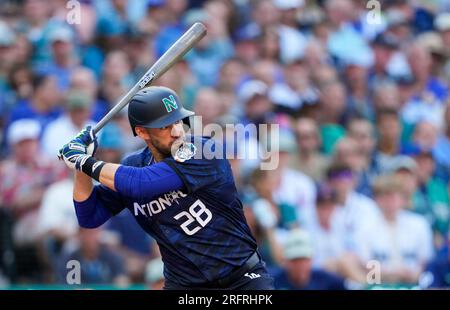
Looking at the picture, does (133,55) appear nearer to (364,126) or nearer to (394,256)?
(364,126)

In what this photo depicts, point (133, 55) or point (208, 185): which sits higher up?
point (133, 55)

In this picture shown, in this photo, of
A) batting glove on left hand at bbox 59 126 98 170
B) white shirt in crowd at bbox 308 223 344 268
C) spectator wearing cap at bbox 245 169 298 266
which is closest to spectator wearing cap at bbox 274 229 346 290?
spectator wearing cap at bbox 245 169 298 266

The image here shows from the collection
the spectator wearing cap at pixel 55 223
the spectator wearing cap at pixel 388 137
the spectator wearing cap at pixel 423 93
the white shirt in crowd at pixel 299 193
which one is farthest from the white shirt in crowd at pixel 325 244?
the spectator wearing cap at pixel 55 223

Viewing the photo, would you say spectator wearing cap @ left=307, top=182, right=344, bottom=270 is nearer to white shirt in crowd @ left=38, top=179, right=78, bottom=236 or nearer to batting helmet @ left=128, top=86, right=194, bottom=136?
white shirt in crowd @ left=38, top=179, right=78, bottom=236

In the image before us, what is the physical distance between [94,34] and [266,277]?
4.74 m

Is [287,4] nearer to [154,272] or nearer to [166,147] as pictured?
[154,272]

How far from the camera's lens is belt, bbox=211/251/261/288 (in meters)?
5.99

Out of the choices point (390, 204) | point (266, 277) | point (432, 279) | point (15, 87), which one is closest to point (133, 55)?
point (15, 87)

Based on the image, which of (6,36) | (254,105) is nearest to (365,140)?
(254,105)

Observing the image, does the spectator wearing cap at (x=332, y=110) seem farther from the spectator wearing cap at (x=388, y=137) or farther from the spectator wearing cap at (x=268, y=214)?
the spectator wearing cap at (x=268, y=214)

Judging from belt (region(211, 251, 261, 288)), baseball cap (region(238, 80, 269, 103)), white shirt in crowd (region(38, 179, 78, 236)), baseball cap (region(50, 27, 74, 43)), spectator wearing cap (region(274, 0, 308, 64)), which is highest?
spectator wearing cap (region(274, 0, 308, 64))

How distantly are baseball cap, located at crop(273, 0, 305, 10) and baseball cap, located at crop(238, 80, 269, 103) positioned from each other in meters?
1.24

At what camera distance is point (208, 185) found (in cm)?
588

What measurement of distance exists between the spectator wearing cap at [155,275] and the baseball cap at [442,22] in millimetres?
4438
